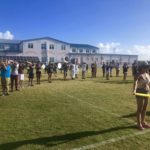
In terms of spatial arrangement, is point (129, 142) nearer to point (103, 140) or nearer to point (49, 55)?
point (103, 140)

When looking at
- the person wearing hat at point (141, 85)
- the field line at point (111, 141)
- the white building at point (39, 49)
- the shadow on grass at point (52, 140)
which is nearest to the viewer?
the field line at point (111, 141)

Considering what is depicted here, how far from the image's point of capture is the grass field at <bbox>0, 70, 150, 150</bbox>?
5543mm

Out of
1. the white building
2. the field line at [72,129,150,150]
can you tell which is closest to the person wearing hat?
the field line at [72,129,150,150]

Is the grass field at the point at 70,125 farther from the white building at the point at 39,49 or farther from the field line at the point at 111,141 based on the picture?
the white building at the point at 39,49

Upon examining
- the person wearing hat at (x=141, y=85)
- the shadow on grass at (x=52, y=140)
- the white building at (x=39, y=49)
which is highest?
the white building at (x=39, y=49)

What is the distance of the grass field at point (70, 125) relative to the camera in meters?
5.54

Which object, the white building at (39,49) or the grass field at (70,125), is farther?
the white building at (39,49)

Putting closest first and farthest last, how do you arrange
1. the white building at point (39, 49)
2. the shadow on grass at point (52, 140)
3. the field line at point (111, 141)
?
the field line at point (111, 141)
the shadow on grass at point (52, 140)
the white building at point (39, 49)

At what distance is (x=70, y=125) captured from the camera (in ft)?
22.8

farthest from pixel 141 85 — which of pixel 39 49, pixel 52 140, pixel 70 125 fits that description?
pixel 39 49

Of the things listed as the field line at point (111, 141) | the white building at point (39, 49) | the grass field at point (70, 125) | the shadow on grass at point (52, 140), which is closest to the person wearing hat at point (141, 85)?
the field line at point (111, 141)

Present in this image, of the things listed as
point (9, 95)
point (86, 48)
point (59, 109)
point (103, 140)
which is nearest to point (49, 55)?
point (86, 48)

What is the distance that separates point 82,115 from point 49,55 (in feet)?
162

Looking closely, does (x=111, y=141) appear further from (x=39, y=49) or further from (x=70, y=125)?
(x=39, y=49)
